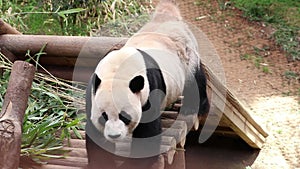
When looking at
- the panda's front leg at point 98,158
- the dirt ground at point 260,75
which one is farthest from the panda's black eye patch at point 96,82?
the dirt ground at point 260,75

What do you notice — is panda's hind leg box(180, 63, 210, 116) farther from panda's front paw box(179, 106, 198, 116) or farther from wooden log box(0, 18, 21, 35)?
wooden log box(0, 18, 21, 35)

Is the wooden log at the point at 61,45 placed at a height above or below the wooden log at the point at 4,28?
below

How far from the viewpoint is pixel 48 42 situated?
3605 millimetres

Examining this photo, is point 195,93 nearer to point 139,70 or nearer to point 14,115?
point 139,70

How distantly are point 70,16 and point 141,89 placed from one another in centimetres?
370

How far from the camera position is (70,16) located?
5906mm

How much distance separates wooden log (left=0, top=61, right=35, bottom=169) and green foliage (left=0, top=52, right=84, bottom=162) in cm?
51

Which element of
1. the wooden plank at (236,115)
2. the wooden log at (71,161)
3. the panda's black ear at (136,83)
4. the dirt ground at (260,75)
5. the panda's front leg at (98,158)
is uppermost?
the panda's black ear at (136,83)

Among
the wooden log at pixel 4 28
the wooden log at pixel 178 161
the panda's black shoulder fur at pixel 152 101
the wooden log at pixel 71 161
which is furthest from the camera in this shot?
the wooden log at pixel 4 28

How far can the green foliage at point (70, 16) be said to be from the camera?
5.77m

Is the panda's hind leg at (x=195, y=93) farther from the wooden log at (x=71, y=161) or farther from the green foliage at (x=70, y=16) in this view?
the green foliage at (x=70, y=16)

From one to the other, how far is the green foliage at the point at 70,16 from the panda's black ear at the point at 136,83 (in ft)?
11.3

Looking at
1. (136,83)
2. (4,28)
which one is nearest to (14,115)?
(136,83)

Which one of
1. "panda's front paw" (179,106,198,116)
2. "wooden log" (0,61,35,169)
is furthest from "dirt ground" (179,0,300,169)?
"wooden log" (0,61,35,169)
